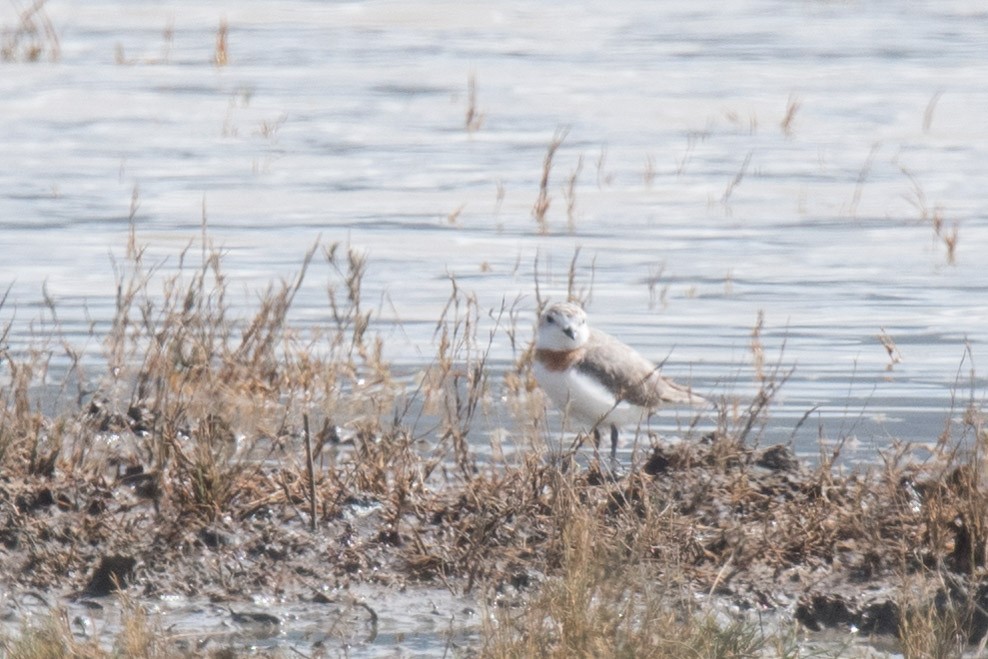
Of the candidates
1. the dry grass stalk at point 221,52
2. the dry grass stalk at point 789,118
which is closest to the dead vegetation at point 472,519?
the dry grass stalk at point 789,118

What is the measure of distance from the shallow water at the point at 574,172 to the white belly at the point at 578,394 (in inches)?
21.2

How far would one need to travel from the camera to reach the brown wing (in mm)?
6973

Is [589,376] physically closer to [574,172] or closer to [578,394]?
[578,394]

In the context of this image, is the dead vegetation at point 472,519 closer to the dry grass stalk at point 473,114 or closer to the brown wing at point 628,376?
the brown wing at point 628,376

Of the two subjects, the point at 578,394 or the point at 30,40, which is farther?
the point at 30,40

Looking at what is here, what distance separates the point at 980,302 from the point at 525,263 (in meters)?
2.76

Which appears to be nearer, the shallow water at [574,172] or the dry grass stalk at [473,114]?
the shallow water at [574,172]

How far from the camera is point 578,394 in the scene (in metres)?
6.83

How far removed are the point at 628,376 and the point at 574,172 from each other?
20.3 ft

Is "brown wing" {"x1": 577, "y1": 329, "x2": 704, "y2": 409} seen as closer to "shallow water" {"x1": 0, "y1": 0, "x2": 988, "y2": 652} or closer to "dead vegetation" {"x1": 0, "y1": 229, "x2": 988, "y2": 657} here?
"shallow water" {"x1": 0, "y1": 0, "x2": 988, "y2": 652}

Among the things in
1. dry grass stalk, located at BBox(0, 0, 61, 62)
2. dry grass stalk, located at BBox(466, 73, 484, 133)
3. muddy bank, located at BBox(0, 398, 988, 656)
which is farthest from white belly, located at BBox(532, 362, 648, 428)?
dry grass stalk, located at BBox(0, 0, 61, 62)

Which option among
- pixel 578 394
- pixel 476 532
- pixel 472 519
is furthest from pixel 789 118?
pixel 476 532

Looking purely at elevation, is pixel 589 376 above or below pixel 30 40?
below

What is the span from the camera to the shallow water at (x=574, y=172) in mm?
9312
